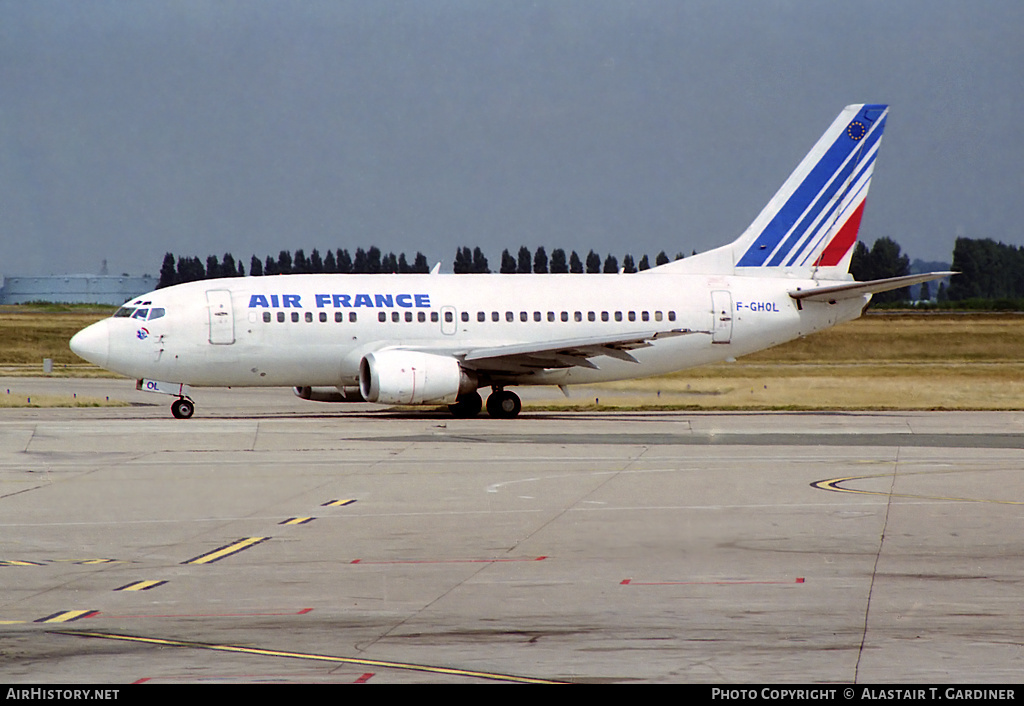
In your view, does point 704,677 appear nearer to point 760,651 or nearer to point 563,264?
point 760,651

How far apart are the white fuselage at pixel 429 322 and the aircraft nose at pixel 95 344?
27mm

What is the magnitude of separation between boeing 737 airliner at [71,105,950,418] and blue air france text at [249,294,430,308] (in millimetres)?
40

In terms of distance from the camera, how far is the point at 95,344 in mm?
36094

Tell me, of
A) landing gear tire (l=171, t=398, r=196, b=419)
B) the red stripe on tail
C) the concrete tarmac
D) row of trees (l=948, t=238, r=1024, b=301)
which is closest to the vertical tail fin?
the red stripe on tail

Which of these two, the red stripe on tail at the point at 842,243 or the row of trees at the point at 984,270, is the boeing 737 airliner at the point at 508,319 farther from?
the row of trees at the point at 984,270

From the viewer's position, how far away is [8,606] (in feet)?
38.5

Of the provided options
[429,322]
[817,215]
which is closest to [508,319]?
[429,322]

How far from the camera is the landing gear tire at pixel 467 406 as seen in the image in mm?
38406

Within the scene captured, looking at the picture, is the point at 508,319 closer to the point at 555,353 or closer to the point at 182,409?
the point at 555,353

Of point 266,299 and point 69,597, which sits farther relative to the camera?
point 266,299

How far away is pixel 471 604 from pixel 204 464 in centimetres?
1306

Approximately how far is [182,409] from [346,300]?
5.33 m

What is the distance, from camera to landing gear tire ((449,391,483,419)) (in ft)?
126
